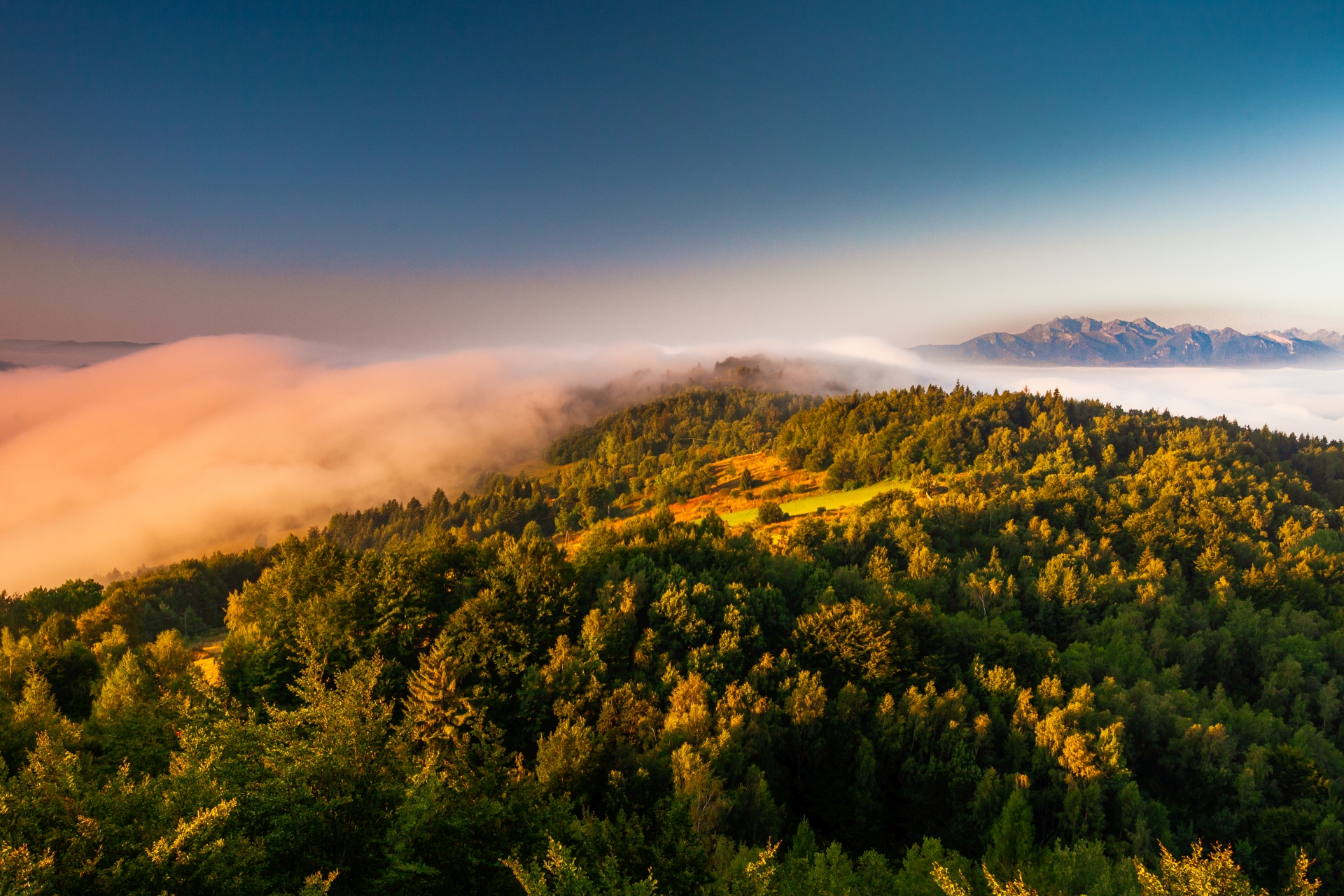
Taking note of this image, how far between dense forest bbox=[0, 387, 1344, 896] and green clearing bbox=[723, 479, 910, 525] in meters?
38.2

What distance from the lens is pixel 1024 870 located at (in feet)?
96.6

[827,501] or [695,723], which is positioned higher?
[695,723]

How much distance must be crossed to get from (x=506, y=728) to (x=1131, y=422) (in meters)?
208

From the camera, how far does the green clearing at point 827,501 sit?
138750mm

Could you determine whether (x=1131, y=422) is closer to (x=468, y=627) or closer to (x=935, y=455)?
(x=935, y=455)

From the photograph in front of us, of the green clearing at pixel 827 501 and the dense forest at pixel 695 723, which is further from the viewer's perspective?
the green clearing at pixel 827 501

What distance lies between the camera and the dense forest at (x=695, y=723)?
1983 cm

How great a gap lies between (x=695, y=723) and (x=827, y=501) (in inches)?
4541

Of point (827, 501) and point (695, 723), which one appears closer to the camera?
point (695, 723)

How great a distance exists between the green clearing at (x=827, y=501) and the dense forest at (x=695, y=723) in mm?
38219

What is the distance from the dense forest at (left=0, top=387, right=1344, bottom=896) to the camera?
1983cm

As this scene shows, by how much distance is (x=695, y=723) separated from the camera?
36844 mm

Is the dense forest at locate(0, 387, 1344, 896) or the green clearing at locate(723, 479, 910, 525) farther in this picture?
the green clearing at locate(723, 479, 910, 525)

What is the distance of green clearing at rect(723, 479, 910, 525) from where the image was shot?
138750 mm
